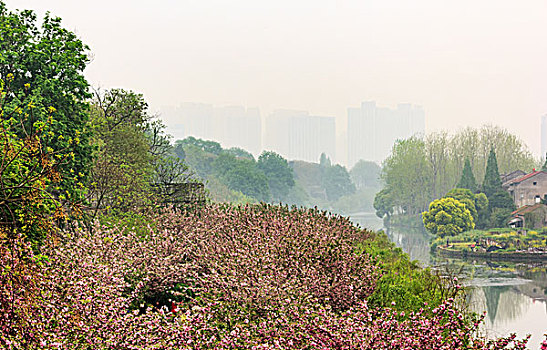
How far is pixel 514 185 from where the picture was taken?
168ft

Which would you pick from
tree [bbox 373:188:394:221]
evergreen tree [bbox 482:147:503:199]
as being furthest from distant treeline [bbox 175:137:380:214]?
evergreen tree [bbox 482:147:503:199]

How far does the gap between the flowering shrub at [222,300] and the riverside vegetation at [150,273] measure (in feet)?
0.07

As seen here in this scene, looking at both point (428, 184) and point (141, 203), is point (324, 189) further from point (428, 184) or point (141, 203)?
point (141, 203)

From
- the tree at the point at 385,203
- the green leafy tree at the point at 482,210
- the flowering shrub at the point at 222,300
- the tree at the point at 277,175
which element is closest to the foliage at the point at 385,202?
the tree at the point at 385,203

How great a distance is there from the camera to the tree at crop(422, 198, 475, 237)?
40.9 metres

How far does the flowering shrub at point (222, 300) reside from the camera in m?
5.11

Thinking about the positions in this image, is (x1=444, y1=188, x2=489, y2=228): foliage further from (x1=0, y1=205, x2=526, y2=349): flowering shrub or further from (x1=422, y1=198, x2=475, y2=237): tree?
(x1=0, y1=205, x2=526, y2=349): flowering shrub

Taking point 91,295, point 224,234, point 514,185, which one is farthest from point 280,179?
point 91,295

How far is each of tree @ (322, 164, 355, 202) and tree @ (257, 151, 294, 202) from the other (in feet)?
132

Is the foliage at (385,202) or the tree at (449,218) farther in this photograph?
the foliage at (385,202)

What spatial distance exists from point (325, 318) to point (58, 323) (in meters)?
2.76

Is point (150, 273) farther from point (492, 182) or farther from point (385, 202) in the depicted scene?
point (385, 202)

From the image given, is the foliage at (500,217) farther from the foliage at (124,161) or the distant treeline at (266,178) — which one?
the foliage at (124,161)

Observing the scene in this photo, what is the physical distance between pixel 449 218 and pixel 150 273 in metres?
35.6
